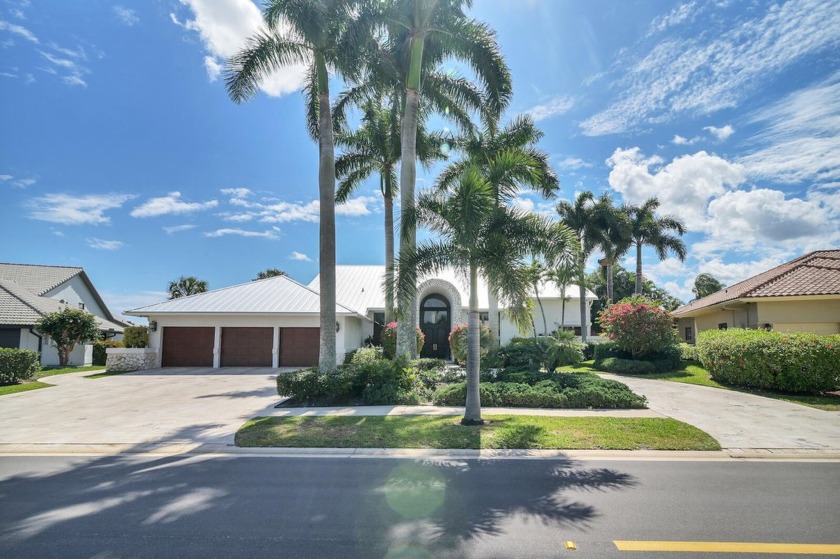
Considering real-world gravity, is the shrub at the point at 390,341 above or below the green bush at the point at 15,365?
above

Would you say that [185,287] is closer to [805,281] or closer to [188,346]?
[188,346]

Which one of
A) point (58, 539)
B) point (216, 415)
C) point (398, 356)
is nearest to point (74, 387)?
point (216, 415)

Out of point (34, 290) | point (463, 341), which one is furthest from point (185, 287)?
point (463, 341)

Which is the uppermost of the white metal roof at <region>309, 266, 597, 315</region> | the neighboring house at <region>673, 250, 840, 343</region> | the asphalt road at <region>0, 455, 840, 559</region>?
the white metal roof at <region>309, 266, 597, 315</region>

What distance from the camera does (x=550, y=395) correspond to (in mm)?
11734

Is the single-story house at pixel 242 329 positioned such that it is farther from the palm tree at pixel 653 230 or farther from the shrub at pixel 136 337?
the palm tree at pixel 653 230

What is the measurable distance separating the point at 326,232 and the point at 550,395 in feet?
25.6

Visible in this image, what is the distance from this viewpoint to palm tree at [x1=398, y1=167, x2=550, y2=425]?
9.35 m

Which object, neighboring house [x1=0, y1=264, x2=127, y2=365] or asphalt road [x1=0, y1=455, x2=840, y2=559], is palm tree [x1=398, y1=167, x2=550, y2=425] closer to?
asphalt road [x1=0, y1=455, x2=840, y2=559]

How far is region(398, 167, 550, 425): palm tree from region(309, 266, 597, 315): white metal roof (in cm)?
1707

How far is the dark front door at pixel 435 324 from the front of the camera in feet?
94.1

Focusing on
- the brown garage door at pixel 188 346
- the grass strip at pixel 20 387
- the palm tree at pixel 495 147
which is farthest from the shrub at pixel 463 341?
the grass strip at pixel 20 387

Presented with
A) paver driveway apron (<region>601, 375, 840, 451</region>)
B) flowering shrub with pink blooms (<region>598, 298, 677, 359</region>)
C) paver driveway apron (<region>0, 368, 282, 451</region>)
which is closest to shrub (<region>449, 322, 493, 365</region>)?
flowering shrub with pink blooms (<region>598, 298, 677, 359</region>)

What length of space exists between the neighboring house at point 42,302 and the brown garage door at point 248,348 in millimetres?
11048
